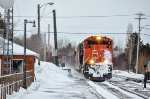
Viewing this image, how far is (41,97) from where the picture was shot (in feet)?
65.8

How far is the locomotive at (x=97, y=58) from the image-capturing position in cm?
3706

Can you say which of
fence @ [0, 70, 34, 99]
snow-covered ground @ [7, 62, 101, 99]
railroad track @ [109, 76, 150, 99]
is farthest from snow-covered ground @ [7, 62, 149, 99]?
railroad track @ [109, 76, 150, 99]

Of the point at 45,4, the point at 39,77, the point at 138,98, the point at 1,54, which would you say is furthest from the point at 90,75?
the point at 138,98

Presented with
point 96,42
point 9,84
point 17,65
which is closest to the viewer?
point 9,84

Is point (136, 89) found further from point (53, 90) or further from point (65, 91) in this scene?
point (53, 90)

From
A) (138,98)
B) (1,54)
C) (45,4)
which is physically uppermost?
(45,4)

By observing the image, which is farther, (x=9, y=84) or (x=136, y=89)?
(x=136, y=89)

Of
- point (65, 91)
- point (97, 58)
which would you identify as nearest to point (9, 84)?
point (65, 91)

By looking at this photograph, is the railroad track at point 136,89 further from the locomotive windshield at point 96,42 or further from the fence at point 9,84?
the fence at point 9,84

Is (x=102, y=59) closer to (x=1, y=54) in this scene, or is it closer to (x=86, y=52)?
(x=86, y=52)

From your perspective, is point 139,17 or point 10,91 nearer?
point 10,91

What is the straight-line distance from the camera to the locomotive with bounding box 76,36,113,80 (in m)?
37.1

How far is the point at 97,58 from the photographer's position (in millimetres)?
37719

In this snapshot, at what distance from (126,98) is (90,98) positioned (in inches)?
88.1
